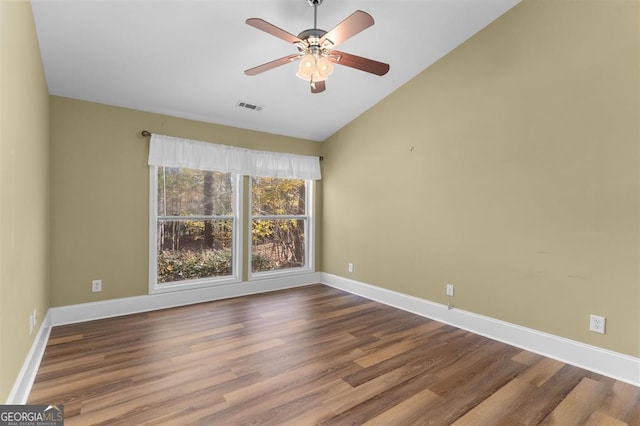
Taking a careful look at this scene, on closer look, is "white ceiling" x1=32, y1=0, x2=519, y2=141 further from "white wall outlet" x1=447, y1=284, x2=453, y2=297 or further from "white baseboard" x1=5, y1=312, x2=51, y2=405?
"white wall outlet" x1=447, y1=284, x2=453, y2=297

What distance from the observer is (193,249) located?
4.18m

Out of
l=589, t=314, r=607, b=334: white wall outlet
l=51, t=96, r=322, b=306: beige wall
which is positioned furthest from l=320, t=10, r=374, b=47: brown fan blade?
l=589, t=314, r=607, b=334: white wall outlet

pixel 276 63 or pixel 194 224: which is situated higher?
pixel 276 63

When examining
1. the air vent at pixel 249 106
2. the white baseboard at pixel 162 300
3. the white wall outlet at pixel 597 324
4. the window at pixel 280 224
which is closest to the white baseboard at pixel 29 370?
the white baseboard at pixel 162 300

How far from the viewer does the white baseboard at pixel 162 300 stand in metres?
3.34

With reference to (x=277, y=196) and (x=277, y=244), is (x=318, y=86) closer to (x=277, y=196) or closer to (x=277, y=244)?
(x=277, y=196)

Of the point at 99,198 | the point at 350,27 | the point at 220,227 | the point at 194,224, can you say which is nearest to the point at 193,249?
the point at 194,224

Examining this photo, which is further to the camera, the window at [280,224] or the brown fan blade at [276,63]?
the window at [280,224]

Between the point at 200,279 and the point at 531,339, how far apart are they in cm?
379

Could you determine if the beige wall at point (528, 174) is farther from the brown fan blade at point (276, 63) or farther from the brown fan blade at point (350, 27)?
the brown fan blade at point (276, 63)

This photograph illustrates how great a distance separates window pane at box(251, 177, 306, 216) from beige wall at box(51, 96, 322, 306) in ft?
4.37

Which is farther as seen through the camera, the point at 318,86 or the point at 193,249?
the point at 193,249

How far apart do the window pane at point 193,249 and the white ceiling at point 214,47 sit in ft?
4.75

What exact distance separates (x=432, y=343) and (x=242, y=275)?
2686 millimetres
